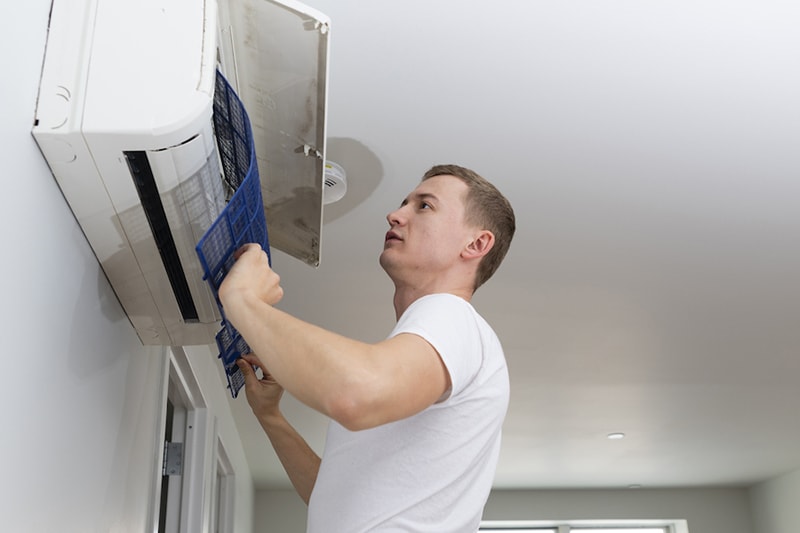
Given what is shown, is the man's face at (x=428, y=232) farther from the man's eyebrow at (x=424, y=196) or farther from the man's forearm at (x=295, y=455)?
the man's forearm at (x=295, y=455)

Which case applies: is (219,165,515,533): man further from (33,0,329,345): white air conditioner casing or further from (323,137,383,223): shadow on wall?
(323,137,383,223): shadow on wall

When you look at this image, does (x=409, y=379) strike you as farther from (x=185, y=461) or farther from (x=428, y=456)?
(x=185, y=461)

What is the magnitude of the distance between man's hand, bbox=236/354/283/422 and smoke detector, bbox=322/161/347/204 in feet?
2.47

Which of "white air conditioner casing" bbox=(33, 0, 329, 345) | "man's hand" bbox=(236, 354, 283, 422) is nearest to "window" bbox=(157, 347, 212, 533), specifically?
"man's hand" bbox=(236, 354, 283, 422)

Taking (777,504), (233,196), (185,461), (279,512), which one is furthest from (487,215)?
(777,504)

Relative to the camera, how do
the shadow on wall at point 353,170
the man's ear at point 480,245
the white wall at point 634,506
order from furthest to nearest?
the white wall at point 634,506 → the shadow on wall at point 353,170 → the man's ear at point 480,245

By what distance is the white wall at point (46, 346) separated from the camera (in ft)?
3.39

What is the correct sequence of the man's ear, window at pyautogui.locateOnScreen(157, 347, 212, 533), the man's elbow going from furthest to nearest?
1. window at pyautogui.locateOnScreen(157, 347, 212, 533)
2. the man's ear
3. the man's elbow

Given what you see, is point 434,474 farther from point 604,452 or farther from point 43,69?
point 604,452

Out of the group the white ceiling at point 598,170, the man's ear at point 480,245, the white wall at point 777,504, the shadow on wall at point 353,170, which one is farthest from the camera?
the white wall at point 777,504

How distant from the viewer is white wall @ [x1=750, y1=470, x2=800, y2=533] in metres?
6.00

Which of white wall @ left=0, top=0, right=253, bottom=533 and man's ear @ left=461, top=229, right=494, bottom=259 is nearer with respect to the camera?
white wall @ left=0, top=0, right=253, bottom=533

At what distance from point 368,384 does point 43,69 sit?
0.60 metres

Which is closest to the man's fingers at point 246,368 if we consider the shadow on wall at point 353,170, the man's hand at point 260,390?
the man's hand at point 260,390
